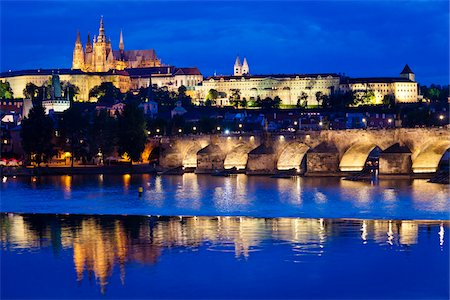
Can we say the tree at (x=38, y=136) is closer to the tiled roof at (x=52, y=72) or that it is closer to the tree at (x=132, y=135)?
the tree at (x=132, y=135)

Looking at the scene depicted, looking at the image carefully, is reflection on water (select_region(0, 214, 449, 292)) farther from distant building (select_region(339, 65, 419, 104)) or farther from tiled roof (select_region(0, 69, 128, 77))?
tiled roof (select_region(0, 69, 128, 77))

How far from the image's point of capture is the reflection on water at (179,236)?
23859 mm

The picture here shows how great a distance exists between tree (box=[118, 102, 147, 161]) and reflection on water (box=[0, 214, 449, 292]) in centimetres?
2694

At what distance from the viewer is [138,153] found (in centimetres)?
6012

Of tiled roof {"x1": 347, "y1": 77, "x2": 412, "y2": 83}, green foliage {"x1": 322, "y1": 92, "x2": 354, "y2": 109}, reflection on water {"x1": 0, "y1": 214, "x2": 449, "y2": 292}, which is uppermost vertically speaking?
tiled roof {"x1": 347, "y1": 77, "x2": 412, "y2": 83}

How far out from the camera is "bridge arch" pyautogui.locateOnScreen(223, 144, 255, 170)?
5922 cm

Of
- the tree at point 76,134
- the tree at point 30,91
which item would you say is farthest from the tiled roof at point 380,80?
the tree at point 76,134

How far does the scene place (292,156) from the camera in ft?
194

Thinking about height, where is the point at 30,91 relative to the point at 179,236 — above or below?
above

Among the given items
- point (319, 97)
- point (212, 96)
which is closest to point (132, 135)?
point (319, 97)

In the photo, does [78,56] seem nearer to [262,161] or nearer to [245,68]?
[245,68]

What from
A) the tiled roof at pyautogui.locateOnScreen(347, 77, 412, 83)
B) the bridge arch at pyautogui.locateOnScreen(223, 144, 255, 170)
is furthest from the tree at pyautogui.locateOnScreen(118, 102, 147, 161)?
the tiled roof at pyautogui.locateOnScreen(347, 77, 412, 83)

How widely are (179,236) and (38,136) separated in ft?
113

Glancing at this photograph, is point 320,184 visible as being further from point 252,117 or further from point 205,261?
point 252,117
